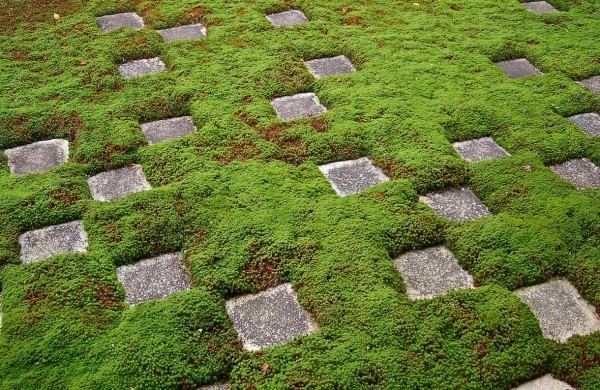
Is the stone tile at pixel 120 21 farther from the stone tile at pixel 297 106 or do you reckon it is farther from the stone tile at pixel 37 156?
the stone tile at pixel 297 106

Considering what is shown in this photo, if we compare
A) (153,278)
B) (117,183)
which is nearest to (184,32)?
(117,183)

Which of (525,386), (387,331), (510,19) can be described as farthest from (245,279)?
(510,19)

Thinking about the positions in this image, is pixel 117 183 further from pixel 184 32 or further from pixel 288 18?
pixel 288 18

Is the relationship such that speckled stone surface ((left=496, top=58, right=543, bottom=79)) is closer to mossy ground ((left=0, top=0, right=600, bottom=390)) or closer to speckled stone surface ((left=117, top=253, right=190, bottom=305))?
mossy ground ((left=0, top=0, right=600, bottom=390))

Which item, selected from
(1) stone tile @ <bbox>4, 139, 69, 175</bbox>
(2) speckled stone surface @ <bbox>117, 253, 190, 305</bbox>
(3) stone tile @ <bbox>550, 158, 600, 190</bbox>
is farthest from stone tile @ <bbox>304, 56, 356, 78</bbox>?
(2) speckled stone surface @ <bbox>117, 253, 190, 305</bbox>

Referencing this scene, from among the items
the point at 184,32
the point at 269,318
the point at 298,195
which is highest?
the point at 184,32

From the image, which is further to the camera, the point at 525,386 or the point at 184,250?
the point at 184,250

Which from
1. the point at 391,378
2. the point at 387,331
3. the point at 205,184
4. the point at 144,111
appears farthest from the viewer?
the point at 144,111

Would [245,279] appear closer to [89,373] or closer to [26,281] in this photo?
[89,373]
